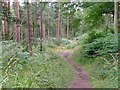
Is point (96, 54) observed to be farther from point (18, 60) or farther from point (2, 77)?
point (2, 77)

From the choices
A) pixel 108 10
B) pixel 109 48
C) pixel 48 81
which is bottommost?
pixel 48 81

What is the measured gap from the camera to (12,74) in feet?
30.0

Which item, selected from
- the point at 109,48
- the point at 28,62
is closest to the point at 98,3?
the point at 109,48

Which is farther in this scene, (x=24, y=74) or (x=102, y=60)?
(x=102, y=60)

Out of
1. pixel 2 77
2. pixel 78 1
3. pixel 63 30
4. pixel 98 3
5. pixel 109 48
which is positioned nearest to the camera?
pixel 2 77

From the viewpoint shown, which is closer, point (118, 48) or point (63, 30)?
point (118, 48)

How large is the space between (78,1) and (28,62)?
36.1 ft

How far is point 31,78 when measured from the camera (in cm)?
891

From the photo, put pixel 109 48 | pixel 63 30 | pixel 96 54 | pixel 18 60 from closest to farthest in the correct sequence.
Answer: pixel 18 60 < pixel 109 48 < pixel 96 54 < pixel 63 30

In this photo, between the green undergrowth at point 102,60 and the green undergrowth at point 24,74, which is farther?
the green undergrowth at point 102,60

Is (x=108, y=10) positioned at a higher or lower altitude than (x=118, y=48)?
higher

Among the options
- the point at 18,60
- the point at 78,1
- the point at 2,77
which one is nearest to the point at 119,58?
the point at 18,60

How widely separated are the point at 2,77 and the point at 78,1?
569 inches

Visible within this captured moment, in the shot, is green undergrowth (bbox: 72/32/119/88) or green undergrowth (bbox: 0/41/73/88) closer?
green undergrowth (bbox: 0/41/73/88)
